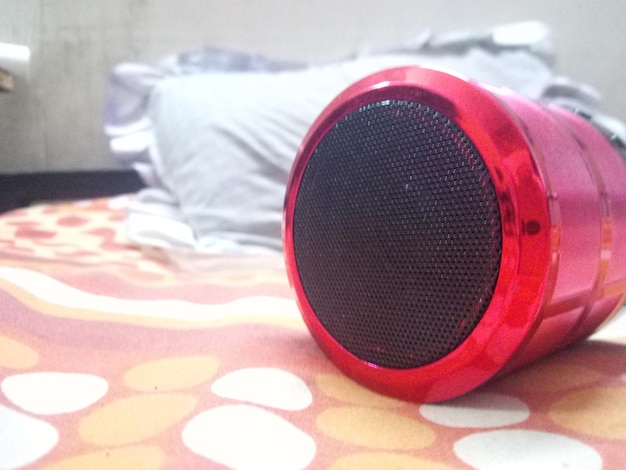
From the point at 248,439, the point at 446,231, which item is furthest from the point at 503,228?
the point at 248,439

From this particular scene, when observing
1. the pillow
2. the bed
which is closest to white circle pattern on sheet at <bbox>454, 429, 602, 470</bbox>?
the bed

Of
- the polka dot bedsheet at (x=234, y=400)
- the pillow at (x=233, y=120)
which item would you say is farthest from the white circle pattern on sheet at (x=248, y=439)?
the pillow at (x=233, y=120)

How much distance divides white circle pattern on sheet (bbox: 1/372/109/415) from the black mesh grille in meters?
0.17

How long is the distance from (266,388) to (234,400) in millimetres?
29

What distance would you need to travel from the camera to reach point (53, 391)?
37 centimetres

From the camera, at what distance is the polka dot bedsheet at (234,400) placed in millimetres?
308

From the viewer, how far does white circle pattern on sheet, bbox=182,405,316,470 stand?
0.30m

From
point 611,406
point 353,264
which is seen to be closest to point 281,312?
point 353,264

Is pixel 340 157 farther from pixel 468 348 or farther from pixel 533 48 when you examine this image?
pixel 533 48

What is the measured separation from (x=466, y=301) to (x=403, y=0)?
102cm

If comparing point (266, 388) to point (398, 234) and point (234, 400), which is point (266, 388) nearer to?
point (234, 400)

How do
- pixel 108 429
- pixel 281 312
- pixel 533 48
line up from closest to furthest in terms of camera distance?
pixel 108 429 → pixel 281 312 → pixel 533 48

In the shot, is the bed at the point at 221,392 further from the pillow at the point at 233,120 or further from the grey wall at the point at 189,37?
the grey wall at the point at 189,37

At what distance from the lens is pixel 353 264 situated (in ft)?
1.28
